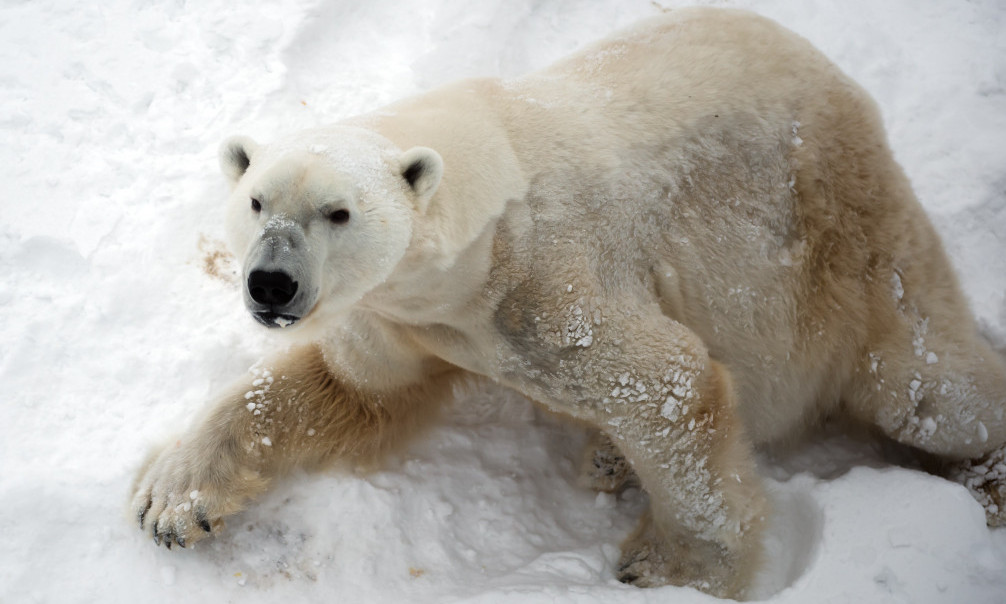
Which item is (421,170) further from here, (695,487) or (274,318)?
(695,487)

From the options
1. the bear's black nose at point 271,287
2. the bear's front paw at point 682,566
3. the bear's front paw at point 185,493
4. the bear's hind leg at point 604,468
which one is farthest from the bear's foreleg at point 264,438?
the bear's black nose at point 271,287

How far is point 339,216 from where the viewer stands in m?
2.51

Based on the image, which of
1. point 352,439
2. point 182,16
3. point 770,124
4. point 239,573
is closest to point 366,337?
point 352,439

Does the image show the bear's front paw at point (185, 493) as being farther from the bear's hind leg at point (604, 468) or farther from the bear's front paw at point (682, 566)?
the bear's front paw at point (682, 566)

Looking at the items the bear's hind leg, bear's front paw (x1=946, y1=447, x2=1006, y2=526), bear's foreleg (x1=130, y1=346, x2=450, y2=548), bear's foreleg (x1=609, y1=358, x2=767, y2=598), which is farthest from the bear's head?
bear's front paw (x1=946, y1=447, x2=1006, y2=526)

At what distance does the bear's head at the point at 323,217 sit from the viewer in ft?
7.91

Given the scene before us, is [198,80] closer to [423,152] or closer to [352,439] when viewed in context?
[352,439]

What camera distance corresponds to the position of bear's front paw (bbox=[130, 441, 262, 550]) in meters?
3.23

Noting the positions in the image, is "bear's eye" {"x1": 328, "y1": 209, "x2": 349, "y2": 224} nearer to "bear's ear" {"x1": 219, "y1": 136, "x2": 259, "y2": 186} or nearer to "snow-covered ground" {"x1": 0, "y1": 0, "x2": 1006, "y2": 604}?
"bear's ear" {"x1": 219, "y1": 136, "x2": 259, "y2": 186}

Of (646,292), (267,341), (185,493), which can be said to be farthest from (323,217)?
(267,341)

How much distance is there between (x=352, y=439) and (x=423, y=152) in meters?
1.51

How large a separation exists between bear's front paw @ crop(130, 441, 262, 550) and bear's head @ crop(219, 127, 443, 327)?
1040 mm

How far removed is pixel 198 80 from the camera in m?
4.88

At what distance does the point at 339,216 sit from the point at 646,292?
131 centimetres
